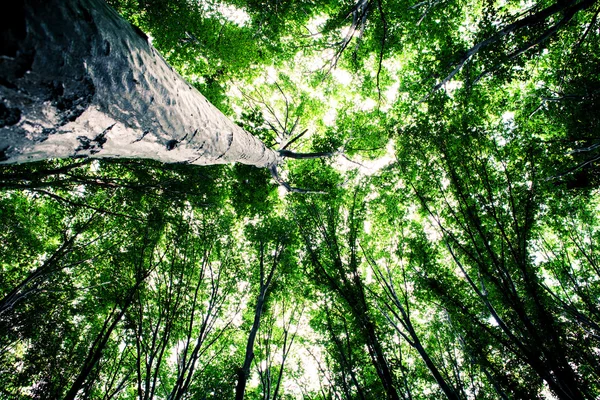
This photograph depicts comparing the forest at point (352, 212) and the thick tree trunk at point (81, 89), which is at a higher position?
the forest at point (352, 212)

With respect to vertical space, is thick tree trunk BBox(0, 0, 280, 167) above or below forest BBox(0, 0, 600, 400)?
below

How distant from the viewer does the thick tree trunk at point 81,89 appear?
50cm

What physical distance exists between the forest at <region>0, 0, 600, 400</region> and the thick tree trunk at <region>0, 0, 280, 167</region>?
9.26 feet

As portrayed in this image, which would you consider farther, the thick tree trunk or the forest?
the forest

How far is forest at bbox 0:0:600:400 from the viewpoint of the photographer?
4.95m

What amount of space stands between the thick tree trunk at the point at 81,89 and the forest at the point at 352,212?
2823 millimetres

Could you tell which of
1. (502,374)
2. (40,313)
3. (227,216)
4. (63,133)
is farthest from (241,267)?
(63,133)

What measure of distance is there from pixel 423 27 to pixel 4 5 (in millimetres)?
8219

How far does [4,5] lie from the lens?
17.5 inches

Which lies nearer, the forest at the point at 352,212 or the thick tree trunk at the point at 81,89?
the thick tree trunk at the point at 81,89

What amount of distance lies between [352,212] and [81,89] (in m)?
8.77

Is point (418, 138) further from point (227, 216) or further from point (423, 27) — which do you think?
point (227, 216)

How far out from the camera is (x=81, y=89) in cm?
67

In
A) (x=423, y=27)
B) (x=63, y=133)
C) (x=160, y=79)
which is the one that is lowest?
(x=63, y=133)
